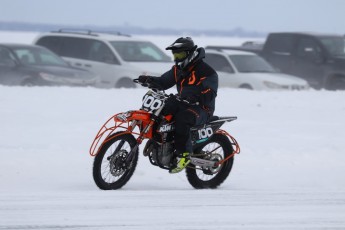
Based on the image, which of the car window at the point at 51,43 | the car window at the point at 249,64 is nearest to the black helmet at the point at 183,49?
the car window at the point at 249,64

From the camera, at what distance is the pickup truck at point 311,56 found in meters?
21.4

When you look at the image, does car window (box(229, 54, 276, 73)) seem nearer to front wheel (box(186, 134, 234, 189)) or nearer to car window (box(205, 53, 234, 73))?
car window (box(205, 53, 234, 73))

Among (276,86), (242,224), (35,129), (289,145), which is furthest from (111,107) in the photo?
(242,224)

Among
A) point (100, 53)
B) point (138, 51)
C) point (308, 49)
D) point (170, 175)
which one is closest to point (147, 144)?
point (170, 175)

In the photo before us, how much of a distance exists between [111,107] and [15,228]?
8.75 metres

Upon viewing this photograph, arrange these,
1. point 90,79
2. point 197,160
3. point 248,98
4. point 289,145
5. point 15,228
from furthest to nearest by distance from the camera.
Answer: point 90,79 < point 248,98 < point 289,145 < point 197,160 < point 15,228

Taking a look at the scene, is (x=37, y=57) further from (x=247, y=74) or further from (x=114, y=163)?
(x=114, y=163)

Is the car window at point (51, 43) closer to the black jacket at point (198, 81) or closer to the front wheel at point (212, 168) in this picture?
the front wheel at point (212, 168)

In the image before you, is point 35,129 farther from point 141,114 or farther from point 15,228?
point 15,228

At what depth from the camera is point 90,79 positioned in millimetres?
19047

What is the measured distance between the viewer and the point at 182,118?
317 inches

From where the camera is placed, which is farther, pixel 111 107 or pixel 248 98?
pixel 248 98

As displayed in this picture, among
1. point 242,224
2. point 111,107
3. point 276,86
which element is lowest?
point 242,224

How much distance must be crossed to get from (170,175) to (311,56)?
41.6 feet
